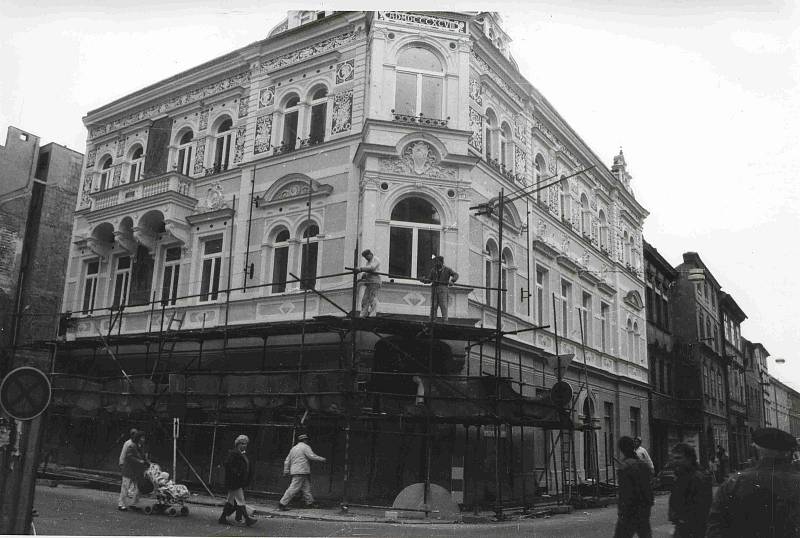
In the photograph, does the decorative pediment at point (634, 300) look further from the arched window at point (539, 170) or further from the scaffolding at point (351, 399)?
the scaffolding at point (351, 399)

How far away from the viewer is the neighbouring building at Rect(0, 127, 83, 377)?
12.4m

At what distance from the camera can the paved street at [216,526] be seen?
10.2 m

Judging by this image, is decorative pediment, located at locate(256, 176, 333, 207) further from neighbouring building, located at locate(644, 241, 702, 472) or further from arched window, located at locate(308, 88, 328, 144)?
neighbouring building, located at locate(644, 241, 702, 472)

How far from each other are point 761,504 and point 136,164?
20.6m

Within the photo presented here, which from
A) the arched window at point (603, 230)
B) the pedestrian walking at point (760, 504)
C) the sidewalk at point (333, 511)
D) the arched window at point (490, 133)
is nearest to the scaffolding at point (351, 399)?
the sidewalk at point (333, 511)

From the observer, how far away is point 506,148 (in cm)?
2025

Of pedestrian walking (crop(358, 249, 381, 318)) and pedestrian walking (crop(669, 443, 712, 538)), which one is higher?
pedestrian walking (crop(358, 249, 381, 318))

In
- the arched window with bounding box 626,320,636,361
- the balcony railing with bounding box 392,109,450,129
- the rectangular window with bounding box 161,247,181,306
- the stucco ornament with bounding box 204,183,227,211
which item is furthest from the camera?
the arched window with bounding box 626,320,636,361

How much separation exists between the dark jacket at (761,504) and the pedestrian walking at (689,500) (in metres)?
1.88

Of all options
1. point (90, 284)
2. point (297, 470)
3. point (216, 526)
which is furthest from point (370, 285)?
point (90, 284)

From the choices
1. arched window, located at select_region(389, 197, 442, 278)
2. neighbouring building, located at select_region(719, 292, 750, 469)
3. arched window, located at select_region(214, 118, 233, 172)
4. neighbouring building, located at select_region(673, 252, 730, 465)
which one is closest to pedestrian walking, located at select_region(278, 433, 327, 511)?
arched window, located at select_region(389, 197, 442, 278)

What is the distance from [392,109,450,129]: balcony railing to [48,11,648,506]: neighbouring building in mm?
53

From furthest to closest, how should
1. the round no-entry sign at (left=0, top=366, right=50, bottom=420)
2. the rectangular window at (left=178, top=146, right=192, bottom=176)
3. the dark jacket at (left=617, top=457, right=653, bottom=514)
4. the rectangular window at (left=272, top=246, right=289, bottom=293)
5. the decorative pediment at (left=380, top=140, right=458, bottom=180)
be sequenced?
1. the rectangular window at (left=178, top=146, right=192, bottom=176)
2. the rectangular window at (left=272, top=246, right=289, bottom=293)
3. the decorative pediment at (left=380, top=140, right=458, bottom=180)
4. the round no-entry sign at (left=0, top=366, right=50, bottom=420)
5. the dark jacket at (left=617, top=457, right=653, bottom=514)

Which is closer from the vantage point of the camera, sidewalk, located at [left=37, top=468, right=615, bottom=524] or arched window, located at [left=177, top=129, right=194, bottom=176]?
sidewalk, located at [left=37, top=468, right=615, bottom=524]
